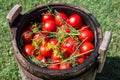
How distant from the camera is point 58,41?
3.22 m

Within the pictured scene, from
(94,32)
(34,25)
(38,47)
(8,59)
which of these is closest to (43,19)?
(34,25)

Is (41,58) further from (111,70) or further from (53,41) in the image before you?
(111,70)

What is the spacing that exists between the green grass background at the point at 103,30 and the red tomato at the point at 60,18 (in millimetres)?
→ 1614

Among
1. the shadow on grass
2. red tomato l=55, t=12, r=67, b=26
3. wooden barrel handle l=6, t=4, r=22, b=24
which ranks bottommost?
the shadow on grass

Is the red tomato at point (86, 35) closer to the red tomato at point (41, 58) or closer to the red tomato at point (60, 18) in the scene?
the red tomato at point (60, 18)

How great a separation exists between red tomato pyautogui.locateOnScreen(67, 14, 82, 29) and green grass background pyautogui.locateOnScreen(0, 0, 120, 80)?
5.21ft

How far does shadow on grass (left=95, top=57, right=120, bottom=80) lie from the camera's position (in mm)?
4738

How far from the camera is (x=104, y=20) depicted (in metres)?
5.45

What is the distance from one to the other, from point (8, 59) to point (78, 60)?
211cm

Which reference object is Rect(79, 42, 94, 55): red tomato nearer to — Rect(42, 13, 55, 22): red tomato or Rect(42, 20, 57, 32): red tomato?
Rect(42, 20, 57, 32): red tomato

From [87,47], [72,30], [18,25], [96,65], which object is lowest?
[96,65]

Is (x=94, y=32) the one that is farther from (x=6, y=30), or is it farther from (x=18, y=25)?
(x=6, y=30)

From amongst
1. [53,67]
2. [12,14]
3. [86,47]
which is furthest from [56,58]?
[12,14]

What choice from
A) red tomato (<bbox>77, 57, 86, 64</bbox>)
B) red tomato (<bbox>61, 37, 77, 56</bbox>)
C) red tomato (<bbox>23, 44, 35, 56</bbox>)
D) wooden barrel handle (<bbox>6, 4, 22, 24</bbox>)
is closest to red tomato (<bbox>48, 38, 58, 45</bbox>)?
red tomato (<bbox>61, 37, 77, 56</bbox>)
